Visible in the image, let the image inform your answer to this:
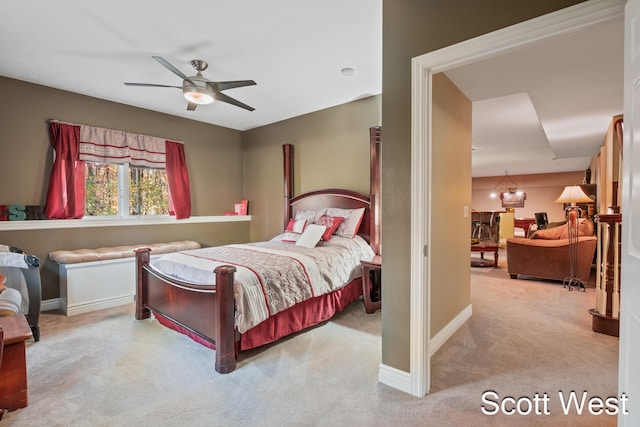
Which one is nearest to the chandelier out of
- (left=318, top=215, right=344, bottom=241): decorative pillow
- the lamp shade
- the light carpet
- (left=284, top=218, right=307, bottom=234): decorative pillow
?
the lamp shade

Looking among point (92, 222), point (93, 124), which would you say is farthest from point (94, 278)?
point (93, 124)

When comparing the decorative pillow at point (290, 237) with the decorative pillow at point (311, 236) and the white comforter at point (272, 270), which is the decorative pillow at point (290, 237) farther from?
the white comforter at point (272, 270)

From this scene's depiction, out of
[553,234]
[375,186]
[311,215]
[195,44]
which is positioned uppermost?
[195,44]

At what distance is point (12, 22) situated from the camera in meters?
2.41

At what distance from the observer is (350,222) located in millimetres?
3953

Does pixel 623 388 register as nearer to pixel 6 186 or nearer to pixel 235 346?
pixel 235 346

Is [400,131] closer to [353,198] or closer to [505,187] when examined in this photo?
[353,198]

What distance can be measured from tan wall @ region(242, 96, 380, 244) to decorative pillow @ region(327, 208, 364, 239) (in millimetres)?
357

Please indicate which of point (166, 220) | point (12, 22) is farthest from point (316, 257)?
point (12, 22)

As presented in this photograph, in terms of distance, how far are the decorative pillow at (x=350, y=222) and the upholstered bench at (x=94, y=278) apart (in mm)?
2613

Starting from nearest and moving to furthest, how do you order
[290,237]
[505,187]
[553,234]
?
1. [290,237]
2. [553,234]
3. [505,187]

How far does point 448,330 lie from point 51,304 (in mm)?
4334

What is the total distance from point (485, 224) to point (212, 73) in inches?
211

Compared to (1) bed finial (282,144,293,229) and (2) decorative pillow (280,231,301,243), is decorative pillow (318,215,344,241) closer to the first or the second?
(2) decorative pillow (280,231,301,243)
